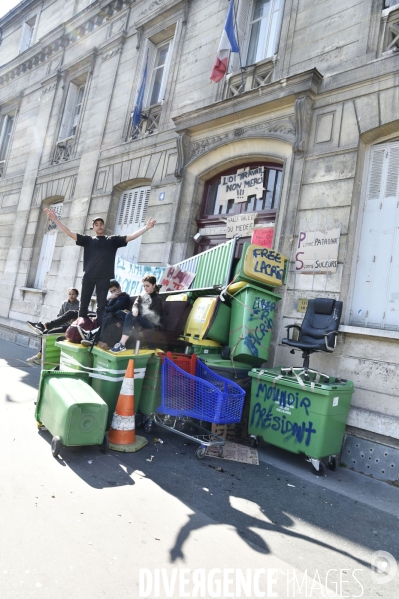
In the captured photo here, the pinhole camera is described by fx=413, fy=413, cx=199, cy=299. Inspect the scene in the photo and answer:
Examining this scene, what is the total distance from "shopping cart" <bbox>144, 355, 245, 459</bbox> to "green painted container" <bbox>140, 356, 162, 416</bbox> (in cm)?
11

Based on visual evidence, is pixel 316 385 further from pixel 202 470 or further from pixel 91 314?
pixel 91 314

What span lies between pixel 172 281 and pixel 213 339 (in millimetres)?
2041

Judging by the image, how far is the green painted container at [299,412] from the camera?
4.55 m

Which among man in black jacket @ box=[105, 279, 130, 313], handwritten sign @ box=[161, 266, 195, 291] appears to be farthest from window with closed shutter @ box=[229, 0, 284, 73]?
man in black jacket @ box=[105, 279, 130, 313]

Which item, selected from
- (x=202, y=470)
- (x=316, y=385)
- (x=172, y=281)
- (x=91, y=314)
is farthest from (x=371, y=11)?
(x=202, y=470)

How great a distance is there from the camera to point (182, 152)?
28.7 ft

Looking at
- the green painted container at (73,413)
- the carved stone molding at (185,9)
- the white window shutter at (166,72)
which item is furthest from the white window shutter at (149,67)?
the green painted container at (73,413)

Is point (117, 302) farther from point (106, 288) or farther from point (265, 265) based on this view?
point (265, 265)

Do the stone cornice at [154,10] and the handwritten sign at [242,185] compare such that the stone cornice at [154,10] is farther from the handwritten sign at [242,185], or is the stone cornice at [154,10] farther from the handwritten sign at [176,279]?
the handwritten sign at [176,279]

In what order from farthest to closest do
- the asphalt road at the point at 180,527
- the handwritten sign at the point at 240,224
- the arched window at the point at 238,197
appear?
1. the handwritten sign at the point at 240,224
2. the arched window at the point at 238,197
3. the asphalt road at the point at 180,527

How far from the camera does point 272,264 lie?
6.11 metres

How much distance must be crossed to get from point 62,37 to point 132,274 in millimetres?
10446

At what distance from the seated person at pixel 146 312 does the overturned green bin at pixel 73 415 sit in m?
1.22

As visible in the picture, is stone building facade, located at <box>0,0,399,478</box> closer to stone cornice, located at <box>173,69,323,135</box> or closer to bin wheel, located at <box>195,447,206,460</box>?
stone cornice, located at <box>173,69,323,135</box>
